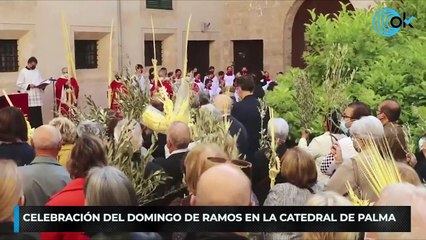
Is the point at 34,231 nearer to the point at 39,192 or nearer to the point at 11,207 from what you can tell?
the point at 11,207

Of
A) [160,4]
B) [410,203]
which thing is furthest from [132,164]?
[160,4]

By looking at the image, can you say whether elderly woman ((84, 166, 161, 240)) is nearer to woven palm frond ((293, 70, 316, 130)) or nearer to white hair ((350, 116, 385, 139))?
white hair ((350, 116, 385, 139))

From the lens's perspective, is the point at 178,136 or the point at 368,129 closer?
the point at 368,129

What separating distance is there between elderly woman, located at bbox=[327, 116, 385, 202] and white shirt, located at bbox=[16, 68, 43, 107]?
420 inches

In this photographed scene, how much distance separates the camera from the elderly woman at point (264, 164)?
467cm

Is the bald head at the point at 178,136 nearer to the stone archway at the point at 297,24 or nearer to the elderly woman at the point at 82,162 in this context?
the elderly woman at the point at 82,162

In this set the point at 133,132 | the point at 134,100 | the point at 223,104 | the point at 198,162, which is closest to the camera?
the point at 198,162

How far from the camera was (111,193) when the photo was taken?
268 centimetres

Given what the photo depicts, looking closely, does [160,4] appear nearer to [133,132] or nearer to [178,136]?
[178,136]

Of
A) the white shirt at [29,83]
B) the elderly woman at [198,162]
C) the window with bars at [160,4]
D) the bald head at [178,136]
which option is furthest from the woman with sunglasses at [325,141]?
the window with bars at [160,4]

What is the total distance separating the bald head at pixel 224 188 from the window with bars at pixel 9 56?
12.9 m

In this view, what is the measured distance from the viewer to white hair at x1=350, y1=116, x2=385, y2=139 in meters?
4.08

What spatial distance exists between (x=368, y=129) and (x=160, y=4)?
50.7 feet

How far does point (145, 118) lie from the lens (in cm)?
549
